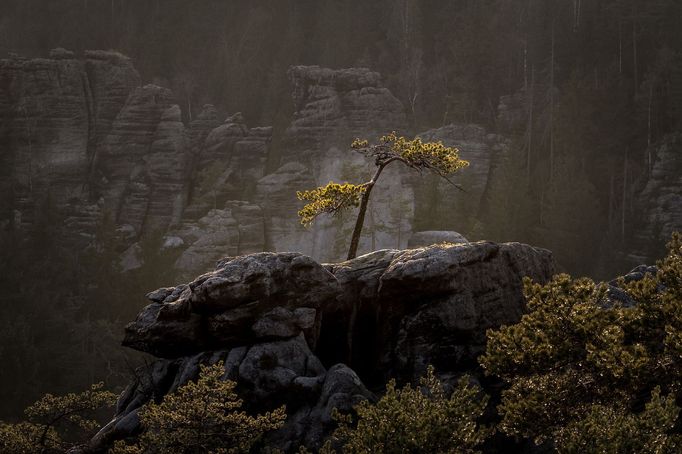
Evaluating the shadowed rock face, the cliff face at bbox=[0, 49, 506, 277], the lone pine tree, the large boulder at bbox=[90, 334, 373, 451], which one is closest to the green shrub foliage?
the large boulder at bbox=[90, 334, 373, 451]

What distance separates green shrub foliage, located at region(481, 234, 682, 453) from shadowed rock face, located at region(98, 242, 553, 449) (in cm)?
588

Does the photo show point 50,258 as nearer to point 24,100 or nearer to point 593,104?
point 24,100

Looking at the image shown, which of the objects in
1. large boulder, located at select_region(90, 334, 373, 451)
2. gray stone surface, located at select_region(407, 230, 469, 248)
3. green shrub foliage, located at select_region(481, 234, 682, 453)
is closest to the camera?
green shrub foliage, located at select_region(481, 234, 682, 453)

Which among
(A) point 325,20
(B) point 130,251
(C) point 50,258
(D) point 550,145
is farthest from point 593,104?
(C) point 50,258

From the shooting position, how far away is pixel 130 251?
72250mm

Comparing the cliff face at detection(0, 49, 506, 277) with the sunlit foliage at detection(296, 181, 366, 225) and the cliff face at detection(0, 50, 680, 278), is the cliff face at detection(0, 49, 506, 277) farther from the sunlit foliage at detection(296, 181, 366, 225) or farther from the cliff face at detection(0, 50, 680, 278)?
the sunlit foliage at detection(296, 181, 366, 225)

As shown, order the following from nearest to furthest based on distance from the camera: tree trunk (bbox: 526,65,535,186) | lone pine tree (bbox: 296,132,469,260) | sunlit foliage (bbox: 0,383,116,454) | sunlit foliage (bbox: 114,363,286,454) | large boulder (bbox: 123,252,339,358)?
sunlit foliage (bbox: 114,363,286,454)
large boulder (bbox: 123,252,339,358)
sunlit foliage (bbox: 0,383,116,454)
lone pine tree (bbox: 296,132,469,260)
tree trunk (bbox: 526,65,535,186)

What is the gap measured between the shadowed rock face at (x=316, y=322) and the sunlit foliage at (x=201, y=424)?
350 cm

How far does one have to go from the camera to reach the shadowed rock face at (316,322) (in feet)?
71.8

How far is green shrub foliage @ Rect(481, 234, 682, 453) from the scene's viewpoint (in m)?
14.4

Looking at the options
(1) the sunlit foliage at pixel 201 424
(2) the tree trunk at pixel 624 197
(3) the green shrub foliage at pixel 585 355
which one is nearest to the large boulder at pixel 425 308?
(3) the green shrub foliage at pixel 585 355

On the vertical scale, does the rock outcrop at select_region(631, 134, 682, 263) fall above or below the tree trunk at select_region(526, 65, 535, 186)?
below

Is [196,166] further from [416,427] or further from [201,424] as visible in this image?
[416,427]

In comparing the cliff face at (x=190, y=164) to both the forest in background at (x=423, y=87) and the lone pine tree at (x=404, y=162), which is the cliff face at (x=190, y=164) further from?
the lone pine tree at (x=404, y=162)
